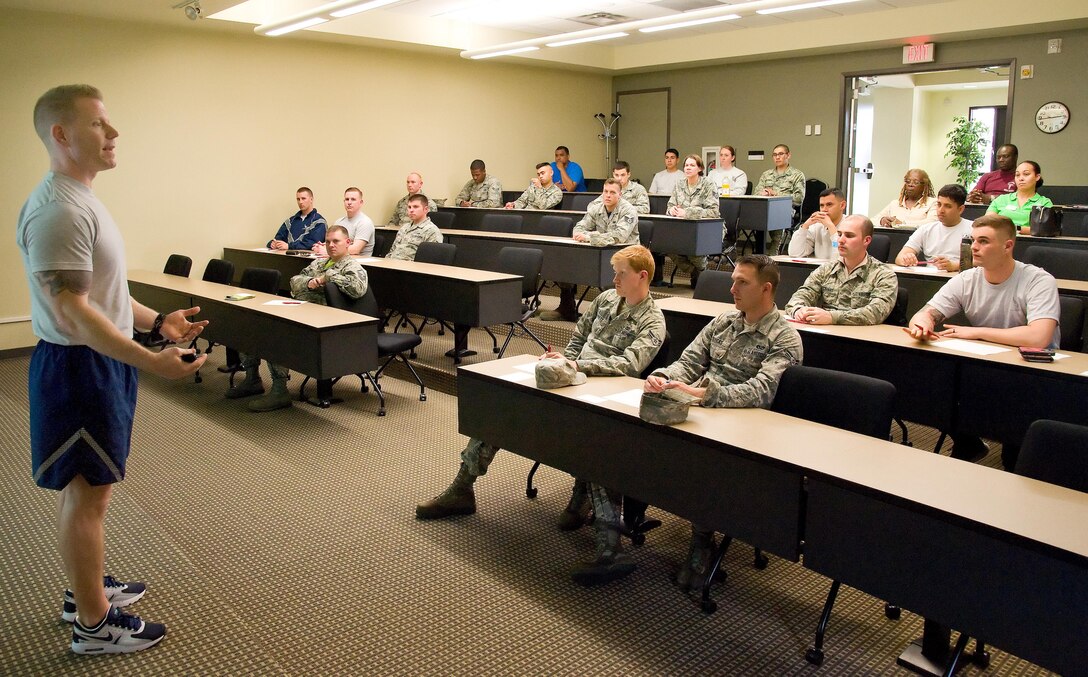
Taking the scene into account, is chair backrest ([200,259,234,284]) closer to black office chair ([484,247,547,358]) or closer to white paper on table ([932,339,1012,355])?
black office chair ([484,247,547,358])

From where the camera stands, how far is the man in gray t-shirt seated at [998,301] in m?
3.54

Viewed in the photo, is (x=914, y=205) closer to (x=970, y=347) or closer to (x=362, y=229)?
(x=970, y=347)

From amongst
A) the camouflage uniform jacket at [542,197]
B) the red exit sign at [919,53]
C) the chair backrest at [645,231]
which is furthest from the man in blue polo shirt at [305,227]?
the red exit sign at [919,53]

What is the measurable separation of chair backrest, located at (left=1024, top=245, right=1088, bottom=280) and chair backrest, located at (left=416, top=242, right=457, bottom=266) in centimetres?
425

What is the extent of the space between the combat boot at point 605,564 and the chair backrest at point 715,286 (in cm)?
213

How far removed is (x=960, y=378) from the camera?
3.37 m

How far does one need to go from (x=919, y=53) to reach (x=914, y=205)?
3.53 metres

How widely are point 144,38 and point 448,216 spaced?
3.53 m

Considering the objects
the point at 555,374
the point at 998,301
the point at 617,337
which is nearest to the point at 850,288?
the point at 998,301

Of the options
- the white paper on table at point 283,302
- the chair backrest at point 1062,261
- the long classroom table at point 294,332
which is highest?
the chair backrest at point 1062,261

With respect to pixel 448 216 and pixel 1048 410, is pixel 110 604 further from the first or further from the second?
pixel 448 216

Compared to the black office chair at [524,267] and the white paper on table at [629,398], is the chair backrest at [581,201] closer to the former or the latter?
the black office chair at [524,267]

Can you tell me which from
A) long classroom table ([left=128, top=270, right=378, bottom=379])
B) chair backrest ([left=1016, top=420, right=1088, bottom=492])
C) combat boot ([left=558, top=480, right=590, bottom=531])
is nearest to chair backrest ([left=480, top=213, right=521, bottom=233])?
long classroom table ([left=128, top=270, right=378, bottom=379])

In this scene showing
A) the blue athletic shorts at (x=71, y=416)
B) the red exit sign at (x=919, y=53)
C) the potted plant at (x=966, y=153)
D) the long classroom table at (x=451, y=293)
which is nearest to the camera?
the blue athletic shorts at (x=71, y=416)
